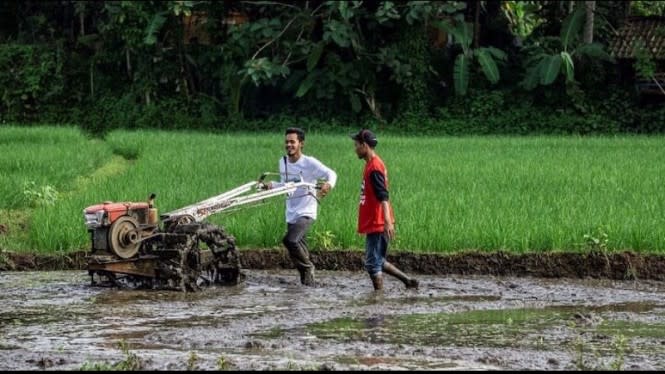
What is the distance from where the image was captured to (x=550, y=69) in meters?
23.2

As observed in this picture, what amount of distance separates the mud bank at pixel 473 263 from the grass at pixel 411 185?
0.13 metres

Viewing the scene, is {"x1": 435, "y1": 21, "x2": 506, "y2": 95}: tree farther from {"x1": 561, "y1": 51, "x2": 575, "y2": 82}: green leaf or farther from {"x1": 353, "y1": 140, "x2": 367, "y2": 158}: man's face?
{"x1": 353, "y1": 140, "x2": 367, "y2": 158}: man's face

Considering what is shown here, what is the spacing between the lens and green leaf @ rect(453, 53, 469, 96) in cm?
2412

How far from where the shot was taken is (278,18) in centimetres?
2528

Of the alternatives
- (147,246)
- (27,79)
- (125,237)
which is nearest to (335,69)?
(27,79)

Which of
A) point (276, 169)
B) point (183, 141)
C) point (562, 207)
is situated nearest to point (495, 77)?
point (183, 141)

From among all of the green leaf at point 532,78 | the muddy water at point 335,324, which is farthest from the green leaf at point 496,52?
the muddy water at point 335,324

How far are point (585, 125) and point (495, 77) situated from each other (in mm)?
1908

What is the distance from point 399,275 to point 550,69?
13887 millimetres

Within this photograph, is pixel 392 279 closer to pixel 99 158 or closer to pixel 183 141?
pixel 99 158

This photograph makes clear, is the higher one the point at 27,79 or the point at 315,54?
the point at 315,54

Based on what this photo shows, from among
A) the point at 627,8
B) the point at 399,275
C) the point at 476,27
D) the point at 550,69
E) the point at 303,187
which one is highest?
the point at 627,8

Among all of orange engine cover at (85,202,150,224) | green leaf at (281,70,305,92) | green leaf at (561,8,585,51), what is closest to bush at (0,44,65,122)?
green leaf at (281,70,305,92)

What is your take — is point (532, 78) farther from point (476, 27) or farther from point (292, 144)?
point (292, 144)
